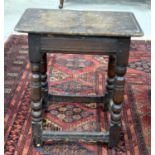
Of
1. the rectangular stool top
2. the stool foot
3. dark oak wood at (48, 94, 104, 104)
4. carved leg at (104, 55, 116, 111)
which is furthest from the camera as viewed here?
dark oak wood at (48, 94, 104, 104)

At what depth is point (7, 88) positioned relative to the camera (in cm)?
255

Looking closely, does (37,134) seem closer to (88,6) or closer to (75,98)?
(75,98)

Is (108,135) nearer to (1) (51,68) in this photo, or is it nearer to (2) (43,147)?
(2) (43,147)

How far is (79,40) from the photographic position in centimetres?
164

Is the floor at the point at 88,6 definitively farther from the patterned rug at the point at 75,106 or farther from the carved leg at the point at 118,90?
the carved leg at the point at 118,90

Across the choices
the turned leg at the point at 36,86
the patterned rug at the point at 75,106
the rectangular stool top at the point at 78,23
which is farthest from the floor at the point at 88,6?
the turned leg at the point at 36,86

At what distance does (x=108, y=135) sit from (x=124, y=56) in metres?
0.51

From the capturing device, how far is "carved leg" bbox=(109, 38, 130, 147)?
165 cm

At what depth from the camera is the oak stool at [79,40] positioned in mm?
1621

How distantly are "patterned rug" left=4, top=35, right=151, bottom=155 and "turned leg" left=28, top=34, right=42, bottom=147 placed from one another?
100mm

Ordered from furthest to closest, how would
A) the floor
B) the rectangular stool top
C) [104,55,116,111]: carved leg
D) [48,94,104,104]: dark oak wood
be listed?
1. the floor
2. [48,94,104,104]: dark oak wood
3. [104,55,116,111]: carved leg
4. the rectangular stool top

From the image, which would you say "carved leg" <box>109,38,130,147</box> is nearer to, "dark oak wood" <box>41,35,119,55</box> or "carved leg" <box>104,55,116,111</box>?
"dark oak wood" <box>41,35,119,55</box>

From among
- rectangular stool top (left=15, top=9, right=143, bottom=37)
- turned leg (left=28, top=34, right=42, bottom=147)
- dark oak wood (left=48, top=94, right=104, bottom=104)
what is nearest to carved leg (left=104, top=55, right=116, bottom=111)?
dark oak wood (left=48, top=94, right=104, bottom=104)

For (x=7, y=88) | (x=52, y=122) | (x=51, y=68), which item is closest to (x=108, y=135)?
(x=52, y=122)
